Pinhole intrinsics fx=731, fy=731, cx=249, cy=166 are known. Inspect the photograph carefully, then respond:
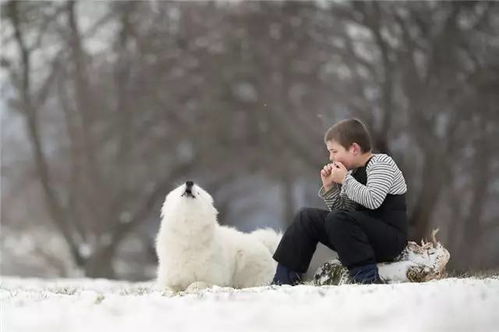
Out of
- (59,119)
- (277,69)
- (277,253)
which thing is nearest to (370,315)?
A: (277,253)

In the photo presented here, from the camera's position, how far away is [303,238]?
630 cm

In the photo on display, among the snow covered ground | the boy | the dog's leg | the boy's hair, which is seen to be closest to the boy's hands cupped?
the boy

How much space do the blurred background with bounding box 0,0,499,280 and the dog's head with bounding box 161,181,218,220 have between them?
8342 mm

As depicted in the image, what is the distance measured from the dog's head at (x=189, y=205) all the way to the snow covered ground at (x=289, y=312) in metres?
2.35

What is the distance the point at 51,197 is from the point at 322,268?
1501 cm

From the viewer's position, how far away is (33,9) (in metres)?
19.2

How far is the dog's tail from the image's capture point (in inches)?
345

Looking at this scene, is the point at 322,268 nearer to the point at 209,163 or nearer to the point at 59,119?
the point at 209,163

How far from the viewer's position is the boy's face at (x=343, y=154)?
6.35 m

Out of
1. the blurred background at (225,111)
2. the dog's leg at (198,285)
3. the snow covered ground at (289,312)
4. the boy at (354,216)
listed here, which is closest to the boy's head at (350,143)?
the boy at (354,216)

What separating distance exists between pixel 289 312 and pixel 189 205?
9.62 feet

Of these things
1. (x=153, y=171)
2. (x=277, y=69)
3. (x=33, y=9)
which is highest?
(x=33, y=9)

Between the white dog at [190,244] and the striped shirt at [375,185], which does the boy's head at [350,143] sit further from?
the white dog at [190,244]

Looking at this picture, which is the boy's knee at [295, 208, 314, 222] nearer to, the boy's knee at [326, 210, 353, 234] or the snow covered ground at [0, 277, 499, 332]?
the boy's knee at [326, 210, 353, 234]
